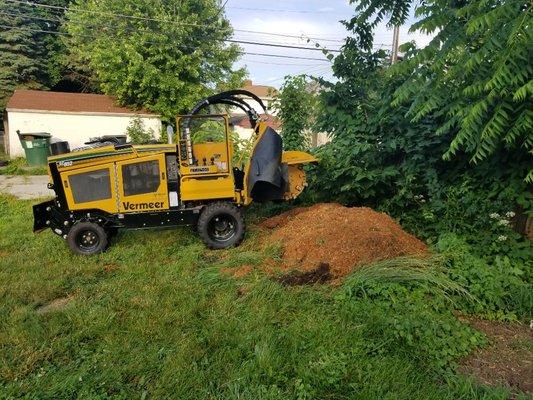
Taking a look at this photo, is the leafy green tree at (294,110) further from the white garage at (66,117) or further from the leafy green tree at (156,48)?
the white garage at (66,117)

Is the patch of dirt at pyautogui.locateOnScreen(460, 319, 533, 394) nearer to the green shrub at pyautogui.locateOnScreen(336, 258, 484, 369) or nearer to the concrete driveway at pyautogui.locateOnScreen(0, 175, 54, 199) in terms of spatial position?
the green shrub at pyautogui.locateOnScreen(336, 258, 484, 369)

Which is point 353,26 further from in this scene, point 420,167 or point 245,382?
point 245,382

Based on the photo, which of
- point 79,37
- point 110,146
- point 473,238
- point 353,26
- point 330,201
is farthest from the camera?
point 79,37

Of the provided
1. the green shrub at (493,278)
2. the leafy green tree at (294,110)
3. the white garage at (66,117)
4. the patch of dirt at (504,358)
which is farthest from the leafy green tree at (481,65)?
the white garage at (66,117)

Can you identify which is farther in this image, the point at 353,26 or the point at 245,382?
the point at 353,26

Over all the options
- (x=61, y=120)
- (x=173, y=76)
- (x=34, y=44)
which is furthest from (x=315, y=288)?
(x=34, y=44)

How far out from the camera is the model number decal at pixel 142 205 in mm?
6223

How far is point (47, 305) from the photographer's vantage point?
460cm

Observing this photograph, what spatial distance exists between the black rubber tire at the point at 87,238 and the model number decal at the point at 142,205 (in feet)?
1.60

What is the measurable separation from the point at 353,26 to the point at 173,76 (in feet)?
49.9

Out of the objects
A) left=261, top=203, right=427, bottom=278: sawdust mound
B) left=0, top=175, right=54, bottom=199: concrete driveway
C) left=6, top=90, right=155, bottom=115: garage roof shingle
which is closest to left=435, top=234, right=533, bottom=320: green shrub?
left=261, top=203, right=427, bottom=278: sawdust mound

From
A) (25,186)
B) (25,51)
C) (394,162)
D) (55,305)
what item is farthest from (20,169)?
(394,162)

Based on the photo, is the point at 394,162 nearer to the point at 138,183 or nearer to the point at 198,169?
the point at 198,169

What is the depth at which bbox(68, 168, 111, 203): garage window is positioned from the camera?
243 inches
